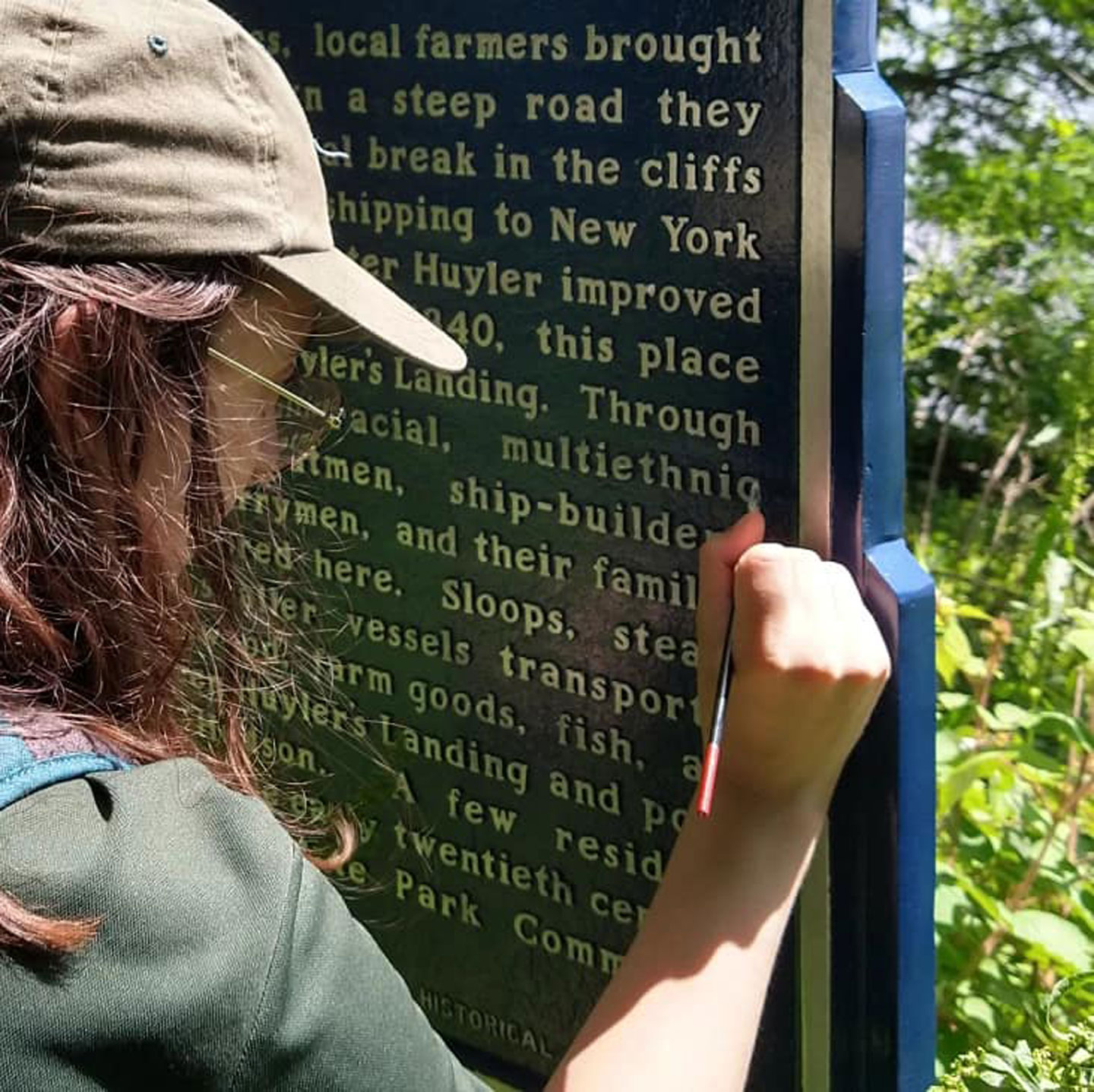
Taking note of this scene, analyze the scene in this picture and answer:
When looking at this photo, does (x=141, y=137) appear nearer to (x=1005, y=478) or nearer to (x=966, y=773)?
(x=966, y=773)

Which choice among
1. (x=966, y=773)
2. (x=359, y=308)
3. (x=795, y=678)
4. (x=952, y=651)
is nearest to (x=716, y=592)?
(x=795, y=678)

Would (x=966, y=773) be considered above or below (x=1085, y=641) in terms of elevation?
below

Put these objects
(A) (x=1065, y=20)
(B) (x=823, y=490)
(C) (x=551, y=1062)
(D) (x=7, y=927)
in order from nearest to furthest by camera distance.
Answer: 1. (D) (x=7, y=927)
2. (B) (x=823, y=490)
3. (C) (x=551, y=1062)
4. (A) (x=1065, y=20)

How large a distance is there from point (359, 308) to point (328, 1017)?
67 cm

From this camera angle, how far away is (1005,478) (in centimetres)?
521

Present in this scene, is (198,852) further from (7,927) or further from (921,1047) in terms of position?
(921,1047)

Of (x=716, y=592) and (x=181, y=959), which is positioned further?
(x=716, y=592)

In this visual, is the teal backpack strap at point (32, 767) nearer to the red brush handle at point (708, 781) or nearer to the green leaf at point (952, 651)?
the red brush handle at point (708, 781)

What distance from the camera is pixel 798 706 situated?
1.93 m

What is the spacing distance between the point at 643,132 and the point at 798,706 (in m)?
0.69

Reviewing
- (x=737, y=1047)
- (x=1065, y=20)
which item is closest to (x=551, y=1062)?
(x=737, y=1047)

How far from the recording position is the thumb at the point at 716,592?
2.09 meters

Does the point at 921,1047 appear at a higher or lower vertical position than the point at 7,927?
lower

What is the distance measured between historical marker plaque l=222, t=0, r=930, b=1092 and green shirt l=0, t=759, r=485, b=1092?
0.74 meters
